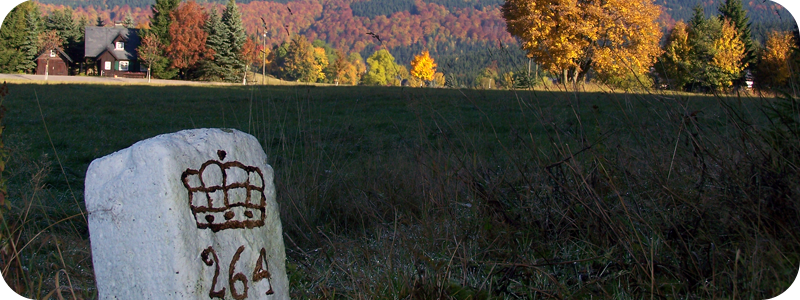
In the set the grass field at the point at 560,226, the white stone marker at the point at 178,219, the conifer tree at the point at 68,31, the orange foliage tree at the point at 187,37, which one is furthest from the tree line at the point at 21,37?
the white stone marker at the point at 178,219

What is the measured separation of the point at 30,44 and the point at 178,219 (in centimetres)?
5246

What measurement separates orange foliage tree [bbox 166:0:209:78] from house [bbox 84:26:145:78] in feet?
34.4

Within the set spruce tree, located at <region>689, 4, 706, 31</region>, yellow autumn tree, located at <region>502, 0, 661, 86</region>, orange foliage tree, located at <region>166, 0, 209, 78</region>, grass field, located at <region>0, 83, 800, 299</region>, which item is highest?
orange foliage tree, located at <region>166, 0, 209, 78</region>

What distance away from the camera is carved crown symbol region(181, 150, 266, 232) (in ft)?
5.31

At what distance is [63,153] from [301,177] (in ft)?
13.0

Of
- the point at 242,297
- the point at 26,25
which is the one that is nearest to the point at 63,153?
the point at 242,297

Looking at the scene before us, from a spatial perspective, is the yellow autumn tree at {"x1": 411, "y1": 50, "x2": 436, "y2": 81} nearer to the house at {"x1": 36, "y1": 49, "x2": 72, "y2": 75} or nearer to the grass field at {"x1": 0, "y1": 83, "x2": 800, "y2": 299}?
the grass field at {"x1": 0, "y1": 83, "x2": 800, "y2": 299}

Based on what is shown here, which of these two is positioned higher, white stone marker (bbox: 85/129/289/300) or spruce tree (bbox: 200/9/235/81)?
spruce tree (bbox: 200/9/235/81)

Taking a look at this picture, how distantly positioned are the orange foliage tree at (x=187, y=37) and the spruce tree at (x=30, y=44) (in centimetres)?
1123

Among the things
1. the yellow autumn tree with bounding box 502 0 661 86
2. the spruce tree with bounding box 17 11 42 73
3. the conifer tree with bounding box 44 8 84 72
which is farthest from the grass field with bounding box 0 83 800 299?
the conifer tree with bounding box 44 8 84 72

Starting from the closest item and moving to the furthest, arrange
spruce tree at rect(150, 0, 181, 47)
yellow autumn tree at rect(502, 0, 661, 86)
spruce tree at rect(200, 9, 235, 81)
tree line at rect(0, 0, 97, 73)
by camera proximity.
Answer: yellow autumn tree at rect(502, 0, 661, 86) < spruce tree at rect(200, 9, 235, 81) < tree line at rect(0, 0, 97, 73) < spruce tree at rect(150, 0, 181, 47)

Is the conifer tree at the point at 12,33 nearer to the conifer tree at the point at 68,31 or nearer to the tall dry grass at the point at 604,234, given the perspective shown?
the conifer tree at the point at 68,31

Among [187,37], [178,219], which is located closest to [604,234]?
[178,219]

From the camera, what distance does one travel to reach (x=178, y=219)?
156 centimetres
